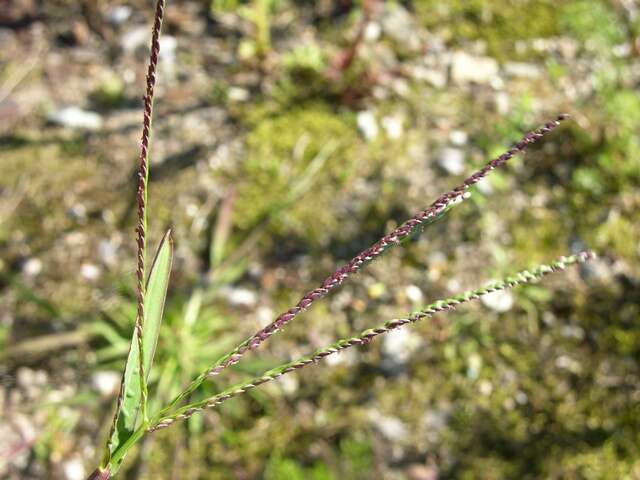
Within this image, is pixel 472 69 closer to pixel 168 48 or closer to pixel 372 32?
pixel 372 32

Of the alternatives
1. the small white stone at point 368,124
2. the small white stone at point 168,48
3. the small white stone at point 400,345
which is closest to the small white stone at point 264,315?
the small white stone at point 400,345

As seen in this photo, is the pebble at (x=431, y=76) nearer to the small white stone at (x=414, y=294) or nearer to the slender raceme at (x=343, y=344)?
the small white stone at (x=414, y=294)

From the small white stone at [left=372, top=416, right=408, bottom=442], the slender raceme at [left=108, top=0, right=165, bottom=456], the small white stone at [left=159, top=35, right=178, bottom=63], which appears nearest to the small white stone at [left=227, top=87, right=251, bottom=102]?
the small white stone at [left=159, top=35, right=178, bottom=63]

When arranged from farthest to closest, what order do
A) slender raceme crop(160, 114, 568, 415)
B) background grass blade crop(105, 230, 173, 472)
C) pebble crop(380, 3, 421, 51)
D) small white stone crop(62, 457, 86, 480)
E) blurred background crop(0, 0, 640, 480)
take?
pebble crop(380, 3, 421, 51) → blurred background crop(0, 0, 640, 480) → small white stone crop(62, 457, 86, 480) → background grass blade crop(105, 230, 173, 472) → slender raceme crop(160, 114, 568, 415)

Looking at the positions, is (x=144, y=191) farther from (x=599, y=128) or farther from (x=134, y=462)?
(x=599, y=128)

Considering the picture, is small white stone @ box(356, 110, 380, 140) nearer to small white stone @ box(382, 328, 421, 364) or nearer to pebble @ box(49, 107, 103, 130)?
small white stone @ box(382, 328, 421, 364)

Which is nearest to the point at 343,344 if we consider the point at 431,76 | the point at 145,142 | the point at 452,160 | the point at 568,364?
the point at 145,142
